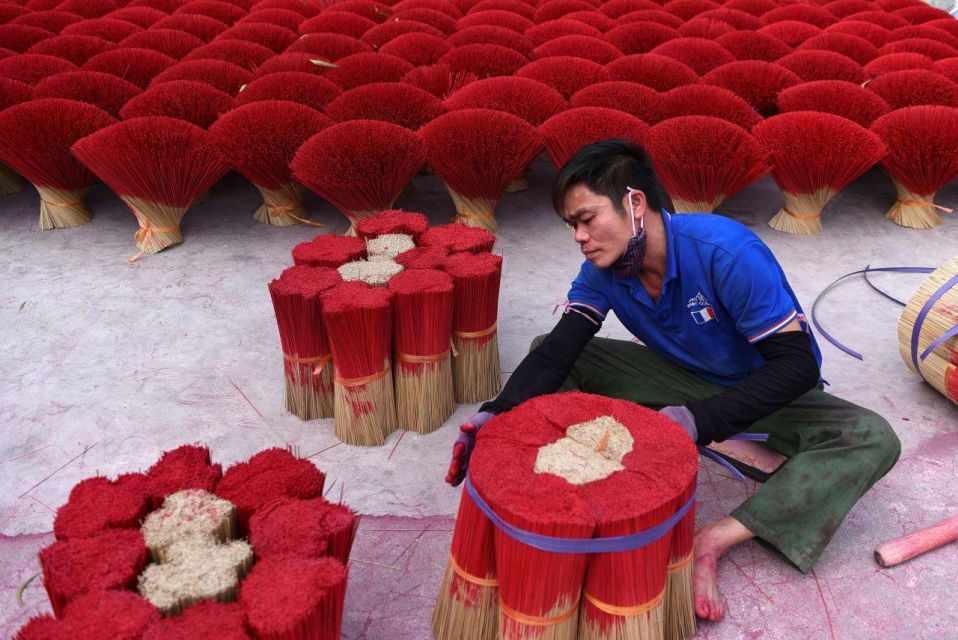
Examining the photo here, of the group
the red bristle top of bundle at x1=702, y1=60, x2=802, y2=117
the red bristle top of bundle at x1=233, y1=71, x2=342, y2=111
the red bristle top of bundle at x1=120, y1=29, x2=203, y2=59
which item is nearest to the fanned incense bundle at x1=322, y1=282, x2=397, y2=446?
the red bristle top of bundle at x1=233, y1=71, x2=342, y2=111

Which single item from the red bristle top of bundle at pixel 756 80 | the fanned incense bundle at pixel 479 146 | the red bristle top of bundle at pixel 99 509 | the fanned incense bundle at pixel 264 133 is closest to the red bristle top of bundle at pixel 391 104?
the fanned incense bundle at pixel 264 133

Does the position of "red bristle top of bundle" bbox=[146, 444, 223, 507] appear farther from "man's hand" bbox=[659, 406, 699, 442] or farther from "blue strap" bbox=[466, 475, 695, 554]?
"man's hand" bbox=[659, 406, 699, 442]

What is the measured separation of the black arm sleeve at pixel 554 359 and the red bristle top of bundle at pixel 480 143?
122cm

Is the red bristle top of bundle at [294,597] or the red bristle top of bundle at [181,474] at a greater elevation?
the red bristle top of bundle at [294,597]

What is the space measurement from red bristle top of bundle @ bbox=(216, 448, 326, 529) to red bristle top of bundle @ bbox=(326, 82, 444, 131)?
2011 mm

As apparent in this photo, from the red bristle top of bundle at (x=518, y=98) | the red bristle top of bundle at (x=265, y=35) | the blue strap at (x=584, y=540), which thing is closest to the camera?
the blue strap at (x=584, y=540)

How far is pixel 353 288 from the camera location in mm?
1943

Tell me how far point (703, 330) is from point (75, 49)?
143 inches

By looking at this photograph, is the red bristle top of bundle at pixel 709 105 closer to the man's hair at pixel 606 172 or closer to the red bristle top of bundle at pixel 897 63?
the red bristle top of bundle at pixel 897 63

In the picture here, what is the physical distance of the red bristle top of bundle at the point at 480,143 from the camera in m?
2.81

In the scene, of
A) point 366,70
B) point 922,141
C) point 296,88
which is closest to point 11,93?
point 296,88

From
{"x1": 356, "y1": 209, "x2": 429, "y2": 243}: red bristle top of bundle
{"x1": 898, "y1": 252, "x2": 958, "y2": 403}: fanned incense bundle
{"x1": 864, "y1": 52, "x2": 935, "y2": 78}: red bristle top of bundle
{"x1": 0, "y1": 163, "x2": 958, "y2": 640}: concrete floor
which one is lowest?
{"x1": 0, "y1": 163, "x2": 958, "y2": 640}: concrete floor

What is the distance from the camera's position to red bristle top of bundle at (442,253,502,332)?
80.3 inches

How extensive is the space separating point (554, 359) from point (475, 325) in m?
0.41
